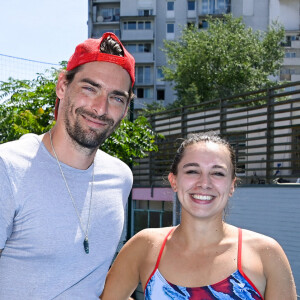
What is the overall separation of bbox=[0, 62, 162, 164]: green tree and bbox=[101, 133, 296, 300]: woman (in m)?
5.21

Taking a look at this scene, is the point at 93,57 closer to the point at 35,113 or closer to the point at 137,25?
the point at 35,113

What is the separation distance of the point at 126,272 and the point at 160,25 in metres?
40.3

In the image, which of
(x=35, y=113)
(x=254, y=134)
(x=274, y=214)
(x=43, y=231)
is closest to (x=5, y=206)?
(x=43, y=231)

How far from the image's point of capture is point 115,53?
238cm

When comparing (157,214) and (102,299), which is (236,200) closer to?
(157,214)

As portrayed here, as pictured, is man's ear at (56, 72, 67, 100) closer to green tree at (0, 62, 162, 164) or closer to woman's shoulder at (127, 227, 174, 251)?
woman's shoulder at (127, 227, 174, 251)

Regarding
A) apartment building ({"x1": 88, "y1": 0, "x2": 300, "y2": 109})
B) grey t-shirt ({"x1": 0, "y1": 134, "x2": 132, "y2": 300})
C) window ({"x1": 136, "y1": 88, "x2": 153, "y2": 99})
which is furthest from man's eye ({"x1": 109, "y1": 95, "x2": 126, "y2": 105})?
window ({"x1": 136, "y1": 88, "x2": 153, "y2": 99})

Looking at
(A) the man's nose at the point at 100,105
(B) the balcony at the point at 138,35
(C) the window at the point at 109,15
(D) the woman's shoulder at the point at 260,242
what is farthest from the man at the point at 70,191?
(C) the window at the point at 109,15

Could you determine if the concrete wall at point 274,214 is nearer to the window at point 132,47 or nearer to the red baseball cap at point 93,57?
the red baseball cap at point 93,57

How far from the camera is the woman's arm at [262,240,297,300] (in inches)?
85.5

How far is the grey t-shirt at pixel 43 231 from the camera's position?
2.03 m

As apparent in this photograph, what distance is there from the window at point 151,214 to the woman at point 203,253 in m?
12.7

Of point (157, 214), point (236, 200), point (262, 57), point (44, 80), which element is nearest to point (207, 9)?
point (262, 57)

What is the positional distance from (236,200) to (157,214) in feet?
17.0
